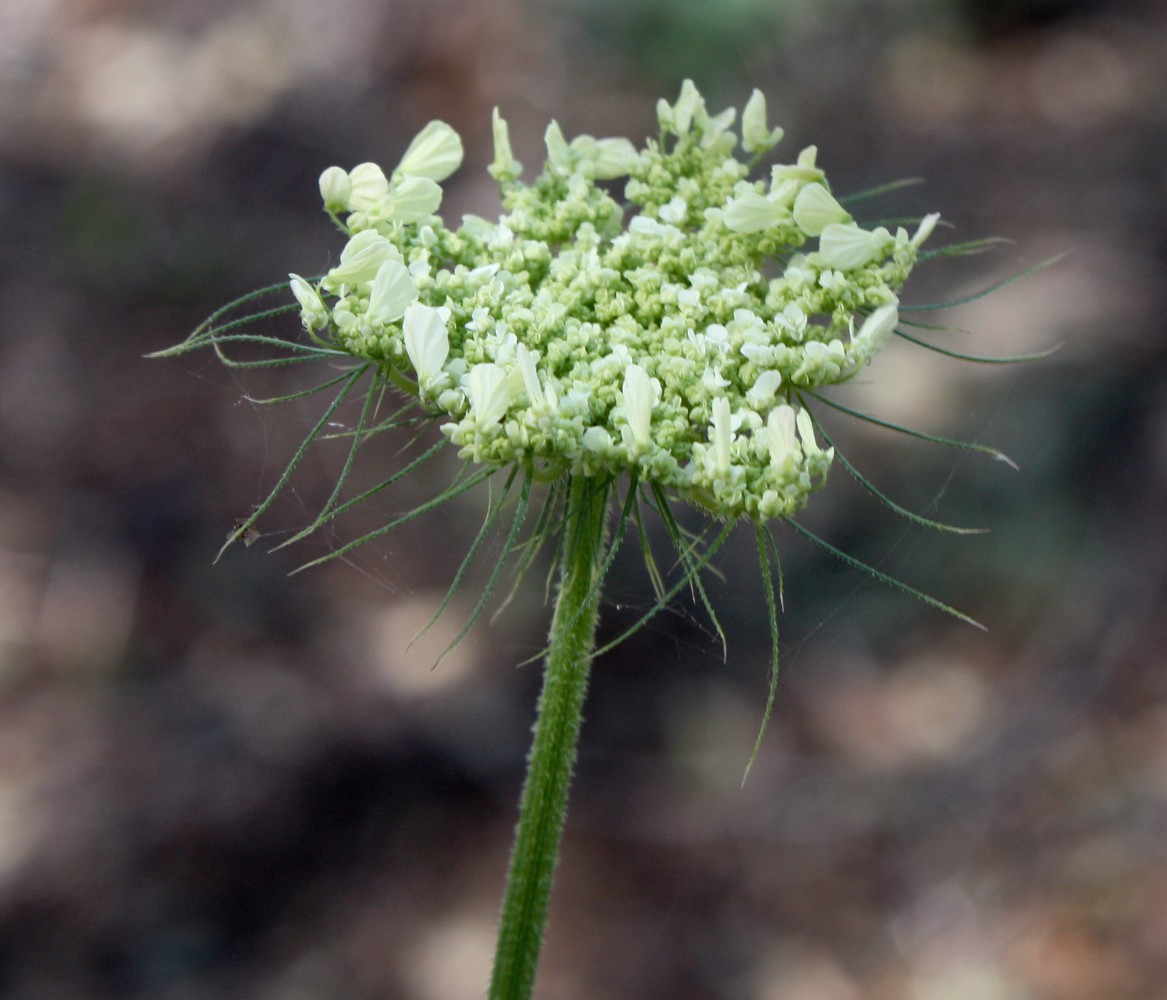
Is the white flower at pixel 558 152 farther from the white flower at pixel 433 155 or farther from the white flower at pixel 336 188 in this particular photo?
the white flower at pixel 336 188

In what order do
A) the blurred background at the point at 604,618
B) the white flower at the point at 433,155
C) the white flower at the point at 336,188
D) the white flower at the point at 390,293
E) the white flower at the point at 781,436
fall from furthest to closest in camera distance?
the blurred background at the point at 604,618, the white flower at the point at 433,155, the white flower at the point at 336,188, the white flower at the point at 390,293, the white flower at the point at 781,436

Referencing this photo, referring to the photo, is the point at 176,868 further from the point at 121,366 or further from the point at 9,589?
the point at 121,366

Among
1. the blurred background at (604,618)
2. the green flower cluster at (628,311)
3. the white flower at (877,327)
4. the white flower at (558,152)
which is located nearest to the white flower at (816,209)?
the green flower cluster at (628,311)

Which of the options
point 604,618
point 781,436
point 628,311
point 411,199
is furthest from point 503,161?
point 604,618

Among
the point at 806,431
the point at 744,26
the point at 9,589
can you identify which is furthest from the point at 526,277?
the point at 744,26

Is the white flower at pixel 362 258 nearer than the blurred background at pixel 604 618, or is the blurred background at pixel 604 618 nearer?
the white flower at pixel 362 258

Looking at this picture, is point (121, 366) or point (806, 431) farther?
point (121, 366)
